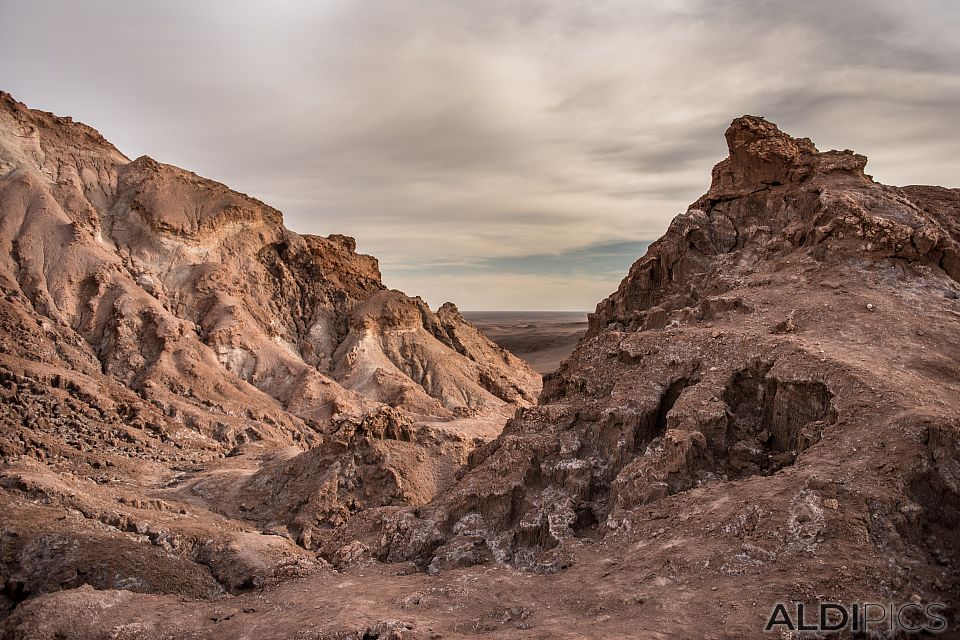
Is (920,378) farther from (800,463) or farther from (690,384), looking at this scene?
(690,384)

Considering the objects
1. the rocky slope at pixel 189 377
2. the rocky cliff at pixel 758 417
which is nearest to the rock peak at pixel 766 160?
the rocky cliff at pixel 758 417

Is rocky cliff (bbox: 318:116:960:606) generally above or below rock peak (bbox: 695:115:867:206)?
below

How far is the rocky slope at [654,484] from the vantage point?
10.5 metres

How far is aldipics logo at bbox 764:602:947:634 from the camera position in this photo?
870 centimetres

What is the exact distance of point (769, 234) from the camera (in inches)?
835

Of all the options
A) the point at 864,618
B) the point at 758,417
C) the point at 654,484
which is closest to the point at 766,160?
the point at 758,417

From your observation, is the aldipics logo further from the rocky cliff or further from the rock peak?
the rock peak

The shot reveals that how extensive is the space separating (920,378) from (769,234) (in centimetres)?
888

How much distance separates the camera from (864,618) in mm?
8797

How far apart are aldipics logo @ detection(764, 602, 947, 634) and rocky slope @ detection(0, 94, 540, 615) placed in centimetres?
1233

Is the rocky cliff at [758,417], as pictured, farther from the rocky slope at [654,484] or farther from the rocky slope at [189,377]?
the rocky slope at [189,377]

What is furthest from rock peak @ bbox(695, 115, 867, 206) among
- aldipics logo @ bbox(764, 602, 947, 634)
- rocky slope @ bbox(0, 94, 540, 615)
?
aldipics logo @ bbox(764, 602, 947, 634)

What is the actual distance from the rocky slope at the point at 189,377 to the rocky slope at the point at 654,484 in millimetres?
164

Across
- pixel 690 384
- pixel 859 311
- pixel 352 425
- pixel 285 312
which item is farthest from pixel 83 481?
pixel 285 312
